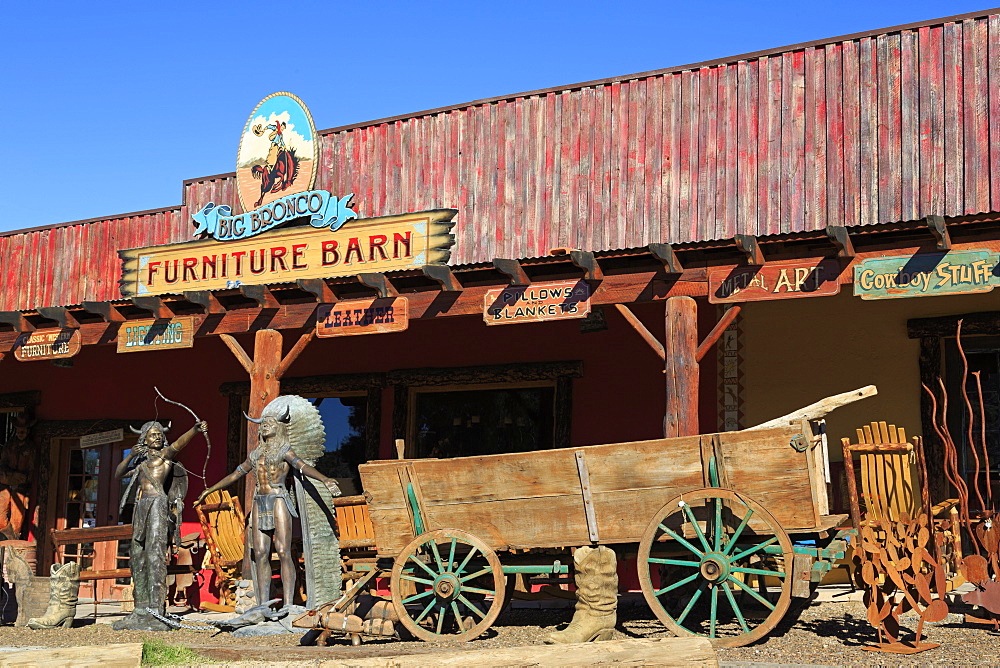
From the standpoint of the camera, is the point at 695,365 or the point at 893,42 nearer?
the point at 695,365

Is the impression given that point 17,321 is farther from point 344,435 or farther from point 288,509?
point 288,509

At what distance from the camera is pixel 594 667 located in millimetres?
5469

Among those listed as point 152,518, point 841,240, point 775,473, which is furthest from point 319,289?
point 775,473

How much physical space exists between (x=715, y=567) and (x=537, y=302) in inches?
119

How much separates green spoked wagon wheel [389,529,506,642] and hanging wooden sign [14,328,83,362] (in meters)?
5.45

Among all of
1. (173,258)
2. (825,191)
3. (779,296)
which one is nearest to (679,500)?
(779,296)

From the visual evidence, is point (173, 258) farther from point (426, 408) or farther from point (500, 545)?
A: point (500, 545)

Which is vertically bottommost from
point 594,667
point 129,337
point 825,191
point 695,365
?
point 594,667

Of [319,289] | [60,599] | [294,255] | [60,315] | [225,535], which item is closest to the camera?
[60,599]

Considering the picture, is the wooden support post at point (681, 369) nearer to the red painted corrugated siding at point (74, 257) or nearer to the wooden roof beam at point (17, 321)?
the wooden roof beam at point (17, 321)

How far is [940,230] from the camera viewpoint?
7.86m

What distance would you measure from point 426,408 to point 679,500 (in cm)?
587

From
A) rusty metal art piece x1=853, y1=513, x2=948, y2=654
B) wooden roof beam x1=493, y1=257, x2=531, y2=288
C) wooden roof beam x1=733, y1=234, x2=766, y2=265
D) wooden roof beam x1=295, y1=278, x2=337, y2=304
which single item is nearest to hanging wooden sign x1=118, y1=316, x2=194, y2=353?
wooden roof beam x1=295, y1=278, x2=337, y2=304

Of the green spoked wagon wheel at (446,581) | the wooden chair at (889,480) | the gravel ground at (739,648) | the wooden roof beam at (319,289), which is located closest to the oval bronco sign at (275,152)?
the wooden roof beam at (319,289)
